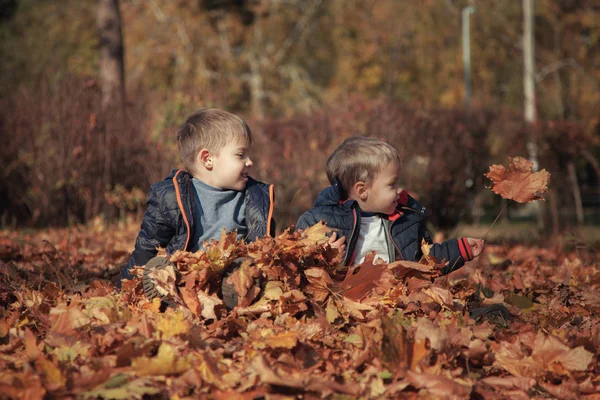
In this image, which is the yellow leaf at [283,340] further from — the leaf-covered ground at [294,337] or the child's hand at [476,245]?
the child's hand at [476,245]

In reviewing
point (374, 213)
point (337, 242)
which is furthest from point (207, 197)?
point (374, 213)

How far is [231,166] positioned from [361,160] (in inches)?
25.0

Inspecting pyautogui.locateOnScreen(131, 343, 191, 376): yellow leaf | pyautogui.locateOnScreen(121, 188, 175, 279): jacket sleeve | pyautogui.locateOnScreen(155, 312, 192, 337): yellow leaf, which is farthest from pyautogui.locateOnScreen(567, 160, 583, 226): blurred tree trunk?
pyautogui.locateOnScreen(131, 343, 191, 376): yellow leaf

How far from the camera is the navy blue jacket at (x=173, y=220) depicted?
10.6 feet

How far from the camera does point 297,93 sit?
23094mm

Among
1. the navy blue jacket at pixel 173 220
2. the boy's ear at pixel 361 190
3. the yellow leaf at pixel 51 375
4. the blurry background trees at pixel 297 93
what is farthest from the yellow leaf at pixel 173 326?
the blurry background trees at pixel 297 93

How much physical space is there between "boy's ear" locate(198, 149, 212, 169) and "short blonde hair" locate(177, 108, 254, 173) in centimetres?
2

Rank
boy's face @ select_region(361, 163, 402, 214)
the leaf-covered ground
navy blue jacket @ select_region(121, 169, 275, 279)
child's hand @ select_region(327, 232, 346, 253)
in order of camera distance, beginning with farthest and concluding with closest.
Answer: boy's face @ select_region(361, 163, 402, 214), navy blue jacket @ select_region(121, 169, 275, 279), child's hand @ select_region(327, 232, 346, 253), the leaf-covered ground

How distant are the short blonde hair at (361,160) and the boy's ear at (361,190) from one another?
16mm

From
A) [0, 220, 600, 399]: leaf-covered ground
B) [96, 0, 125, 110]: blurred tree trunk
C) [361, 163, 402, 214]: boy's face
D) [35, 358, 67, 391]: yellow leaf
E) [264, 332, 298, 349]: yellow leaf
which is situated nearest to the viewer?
[35, 358, 67, 391]: yellow leaf

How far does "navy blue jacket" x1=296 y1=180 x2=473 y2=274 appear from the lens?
331cm

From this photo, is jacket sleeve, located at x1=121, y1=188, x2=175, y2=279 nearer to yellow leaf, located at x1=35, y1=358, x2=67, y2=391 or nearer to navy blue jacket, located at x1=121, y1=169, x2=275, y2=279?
navy blue jacket, located at x1=121, y1=169, x2=275, y2=279

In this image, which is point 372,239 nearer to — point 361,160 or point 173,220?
point 361,160

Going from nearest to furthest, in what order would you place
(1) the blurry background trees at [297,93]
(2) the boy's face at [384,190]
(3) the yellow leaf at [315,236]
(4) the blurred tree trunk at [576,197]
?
(3) the yellow leaf at [315,236], (2) the boy's face at [384,190], (1) the blurry background trees at [297,93], (4) the blurred tree trunk at [576,197]
